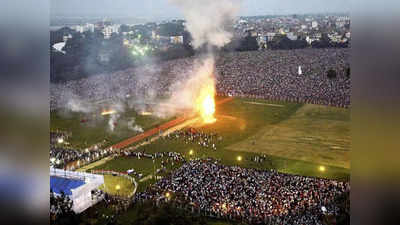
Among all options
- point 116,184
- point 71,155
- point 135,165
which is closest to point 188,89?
point 71,155

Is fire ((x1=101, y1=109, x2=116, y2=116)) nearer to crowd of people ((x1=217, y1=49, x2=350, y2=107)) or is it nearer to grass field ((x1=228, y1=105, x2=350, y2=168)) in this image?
crowd of people ((x1=217, y1=49, x2=350, y2=107))

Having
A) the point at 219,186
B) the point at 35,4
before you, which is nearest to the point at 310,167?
the point at 219,186

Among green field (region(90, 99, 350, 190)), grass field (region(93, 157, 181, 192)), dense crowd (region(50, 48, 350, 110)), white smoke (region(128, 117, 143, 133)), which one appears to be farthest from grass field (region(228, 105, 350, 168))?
white smoke (region(128, 117, 143, 133))

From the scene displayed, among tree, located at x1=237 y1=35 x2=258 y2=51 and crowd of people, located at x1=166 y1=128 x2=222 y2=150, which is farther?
tree, located at x1=237 y1=35 x2=258 y2=51

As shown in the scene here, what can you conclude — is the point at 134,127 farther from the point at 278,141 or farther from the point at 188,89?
the point at 188,89

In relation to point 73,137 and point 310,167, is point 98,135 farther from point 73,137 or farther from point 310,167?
point 310,167

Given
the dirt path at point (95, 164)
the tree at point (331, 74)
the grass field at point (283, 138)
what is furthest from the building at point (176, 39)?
the dirt path at point (95, 164)
